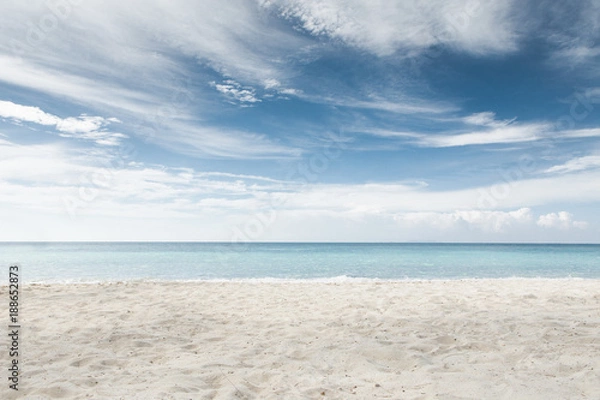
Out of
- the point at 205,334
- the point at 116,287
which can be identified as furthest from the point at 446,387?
the point at 116,287

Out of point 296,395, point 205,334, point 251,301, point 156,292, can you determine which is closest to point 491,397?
point 296,395

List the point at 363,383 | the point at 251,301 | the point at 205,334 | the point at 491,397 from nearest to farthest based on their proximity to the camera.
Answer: the point at 491,397 < the point at 363,383 < the point at 205,334 < the point at 251,301

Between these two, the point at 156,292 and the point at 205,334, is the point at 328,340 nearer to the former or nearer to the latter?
the point at 205,334

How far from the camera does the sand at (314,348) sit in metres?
4.54

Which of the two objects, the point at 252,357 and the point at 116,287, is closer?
the point at 252,357

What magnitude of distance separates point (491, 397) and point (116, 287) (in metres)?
11.6

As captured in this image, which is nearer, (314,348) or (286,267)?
(314,348)

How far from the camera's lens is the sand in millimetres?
4539

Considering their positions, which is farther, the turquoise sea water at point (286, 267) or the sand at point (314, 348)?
the turquoise sea water at point (286, 267)

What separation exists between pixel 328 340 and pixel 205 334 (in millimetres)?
2364

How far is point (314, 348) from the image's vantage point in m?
6.03

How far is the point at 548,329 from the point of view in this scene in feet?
21.6

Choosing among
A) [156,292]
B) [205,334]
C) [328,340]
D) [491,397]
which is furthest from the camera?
[156,292]

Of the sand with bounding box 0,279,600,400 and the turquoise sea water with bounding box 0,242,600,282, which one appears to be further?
the turquoise sea water with bounding box 0,242,600,282
